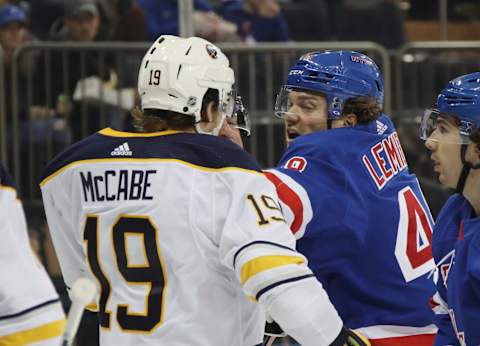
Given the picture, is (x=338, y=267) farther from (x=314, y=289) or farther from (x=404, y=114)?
(x=404, y=114)

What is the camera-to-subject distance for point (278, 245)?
→ 3299 mm

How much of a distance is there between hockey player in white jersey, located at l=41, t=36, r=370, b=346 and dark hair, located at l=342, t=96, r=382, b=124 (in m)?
0.62

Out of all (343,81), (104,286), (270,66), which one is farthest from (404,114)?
(104,286)

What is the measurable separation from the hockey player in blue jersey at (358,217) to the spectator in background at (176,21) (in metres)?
3.95

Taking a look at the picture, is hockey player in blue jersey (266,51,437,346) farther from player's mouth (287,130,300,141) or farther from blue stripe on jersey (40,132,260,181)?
blue stripe on jersey (40,132,260,181)

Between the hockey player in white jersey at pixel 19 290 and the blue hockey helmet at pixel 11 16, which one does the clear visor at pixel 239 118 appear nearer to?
the hockey player in white jersey at pixel 19 290

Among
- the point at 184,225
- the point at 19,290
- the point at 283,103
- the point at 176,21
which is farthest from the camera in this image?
the point at 176,21

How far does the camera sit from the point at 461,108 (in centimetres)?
364

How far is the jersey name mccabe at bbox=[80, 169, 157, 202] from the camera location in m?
3.44

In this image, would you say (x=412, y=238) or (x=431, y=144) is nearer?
(x=431, y=144)

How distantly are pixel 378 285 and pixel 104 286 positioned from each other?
945 mm

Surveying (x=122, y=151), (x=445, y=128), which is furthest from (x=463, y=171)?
(x=122, y=151)

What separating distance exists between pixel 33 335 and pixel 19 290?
0.14 m

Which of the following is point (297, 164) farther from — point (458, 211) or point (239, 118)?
point (458, 211)
